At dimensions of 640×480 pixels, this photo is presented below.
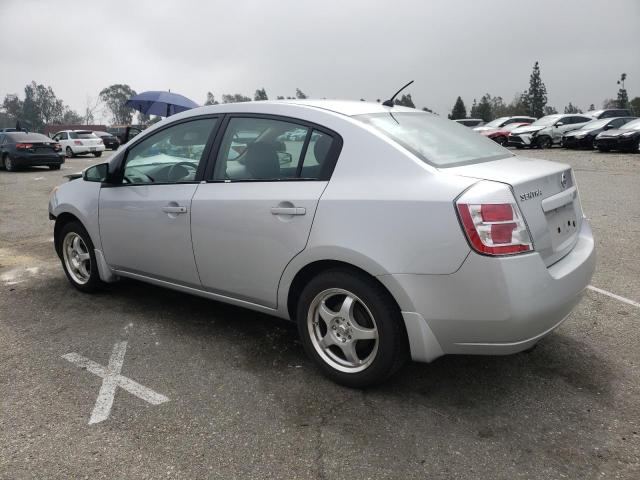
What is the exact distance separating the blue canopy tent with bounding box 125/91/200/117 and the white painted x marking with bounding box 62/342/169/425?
47.0ft

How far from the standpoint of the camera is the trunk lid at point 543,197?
106 inches

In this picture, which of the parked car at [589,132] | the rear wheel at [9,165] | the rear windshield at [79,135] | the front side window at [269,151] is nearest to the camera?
the front side window at [269,151]

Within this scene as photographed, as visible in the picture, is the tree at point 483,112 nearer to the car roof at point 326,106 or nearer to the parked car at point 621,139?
the parked car at point 621,139

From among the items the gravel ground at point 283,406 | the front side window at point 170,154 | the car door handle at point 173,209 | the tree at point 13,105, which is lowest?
the gravel ground at point 283,406

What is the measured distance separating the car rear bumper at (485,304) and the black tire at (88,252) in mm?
2867

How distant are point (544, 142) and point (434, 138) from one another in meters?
23.4

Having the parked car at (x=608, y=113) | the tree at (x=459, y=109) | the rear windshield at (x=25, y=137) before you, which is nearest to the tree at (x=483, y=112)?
the tree at (x=459, y=109)

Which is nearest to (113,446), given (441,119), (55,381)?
(55,381)

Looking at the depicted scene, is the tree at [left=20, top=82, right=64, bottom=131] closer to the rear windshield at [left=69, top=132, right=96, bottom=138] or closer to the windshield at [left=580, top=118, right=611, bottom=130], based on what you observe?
the rear windshield at [left=69, top=132, right=96, bottom=138]

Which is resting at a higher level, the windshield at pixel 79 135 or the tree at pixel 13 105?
the tree at pixel 13 105

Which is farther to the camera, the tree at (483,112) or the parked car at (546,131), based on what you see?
the tree at (483,112)

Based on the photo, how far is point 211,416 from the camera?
9.33ft

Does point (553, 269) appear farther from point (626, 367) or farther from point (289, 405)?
point (289, 405)

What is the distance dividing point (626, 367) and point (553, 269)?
40.4 inches
